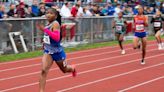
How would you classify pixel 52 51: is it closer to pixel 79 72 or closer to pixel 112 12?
pixel 79 72

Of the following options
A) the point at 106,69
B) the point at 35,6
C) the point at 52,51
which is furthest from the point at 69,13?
the point at 52,51

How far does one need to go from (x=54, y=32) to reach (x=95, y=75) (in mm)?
3835

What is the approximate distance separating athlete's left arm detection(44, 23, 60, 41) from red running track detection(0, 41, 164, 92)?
67.2 inches

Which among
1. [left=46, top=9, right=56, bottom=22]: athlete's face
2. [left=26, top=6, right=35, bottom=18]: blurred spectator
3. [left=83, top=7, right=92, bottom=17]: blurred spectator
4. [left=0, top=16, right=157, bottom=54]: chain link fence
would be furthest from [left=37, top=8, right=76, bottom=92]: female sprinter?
[left=83, top=7, right=92, bottom=17]: blurred spectator

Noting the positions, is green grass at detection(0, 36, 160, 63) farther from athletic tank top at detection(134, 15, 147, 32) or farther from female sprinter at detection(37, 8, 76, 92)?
female sprinter at detection(37, 8, 76, 92)

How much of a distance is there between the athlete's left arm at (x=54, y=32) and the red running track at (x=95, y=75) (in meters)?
1.71

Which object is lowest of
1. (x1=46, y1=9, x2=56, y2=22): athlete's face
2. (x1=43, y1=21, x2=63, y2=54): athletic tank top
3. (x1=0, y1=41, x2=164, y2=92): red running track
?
(x1=0, y1=41, x2=164, y2=92): red running track

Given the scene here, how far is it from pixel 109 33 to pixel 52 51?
1520 cm

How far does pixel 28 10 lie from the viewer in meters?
18.9

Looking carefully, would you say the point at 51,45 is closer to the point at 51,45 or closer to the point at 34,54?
the point at 51,45

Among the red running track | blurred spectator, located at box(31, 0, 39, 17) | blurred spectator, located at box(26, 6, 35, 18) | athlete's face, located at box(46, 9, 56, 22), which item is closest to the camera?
athlete's face, located at box(46, 9, 56, 22)

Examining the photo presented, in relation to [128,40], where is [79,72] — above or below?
above

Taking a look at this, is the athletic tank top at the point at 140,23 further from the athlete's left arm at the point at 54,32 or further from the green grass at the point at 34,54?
the athlete's left arm at the point at 54,32

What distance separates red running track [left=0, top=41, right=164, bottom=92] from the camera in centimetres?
1002
